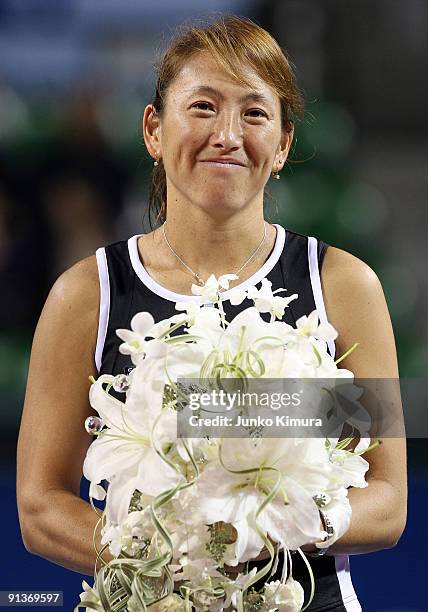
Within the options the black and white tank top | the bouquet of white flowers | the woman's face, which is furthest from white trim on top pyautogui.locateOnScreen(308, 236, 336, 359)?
the bouquet of white flowers

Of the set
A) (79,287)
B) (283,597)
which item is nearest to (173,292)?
(79,287)

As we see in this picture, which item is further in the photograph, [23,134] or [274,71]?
[23,134]

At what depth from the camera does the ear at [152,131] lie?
1729 mm

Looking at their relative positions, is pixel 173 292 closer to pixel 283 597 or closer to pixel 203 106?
pixel 203 106

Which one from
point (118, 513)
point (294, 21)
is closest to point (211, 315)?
point (118, 513)

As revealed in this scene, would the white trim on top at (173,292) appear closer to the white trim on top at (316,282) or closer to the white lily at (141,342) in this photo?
the white trim on top at (316,282)

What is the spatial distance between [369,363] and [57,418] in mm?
435

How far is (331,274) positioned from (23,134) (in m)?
2.41

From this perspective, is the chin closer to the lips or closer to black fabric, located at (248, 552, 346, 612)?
the lips

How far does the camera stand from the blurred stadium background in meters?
3.56

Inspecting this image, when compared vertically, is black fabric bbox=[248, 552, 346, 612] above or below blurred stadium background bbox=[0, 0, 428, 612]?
below

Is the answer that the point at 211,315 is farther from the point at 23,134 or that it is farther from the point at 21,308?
the point at 23,134

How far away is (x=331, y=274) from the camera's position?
5.44ft

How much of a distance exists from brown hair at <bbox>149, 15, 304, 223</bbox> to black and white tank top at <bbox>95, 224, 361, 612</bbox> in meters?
0.19
